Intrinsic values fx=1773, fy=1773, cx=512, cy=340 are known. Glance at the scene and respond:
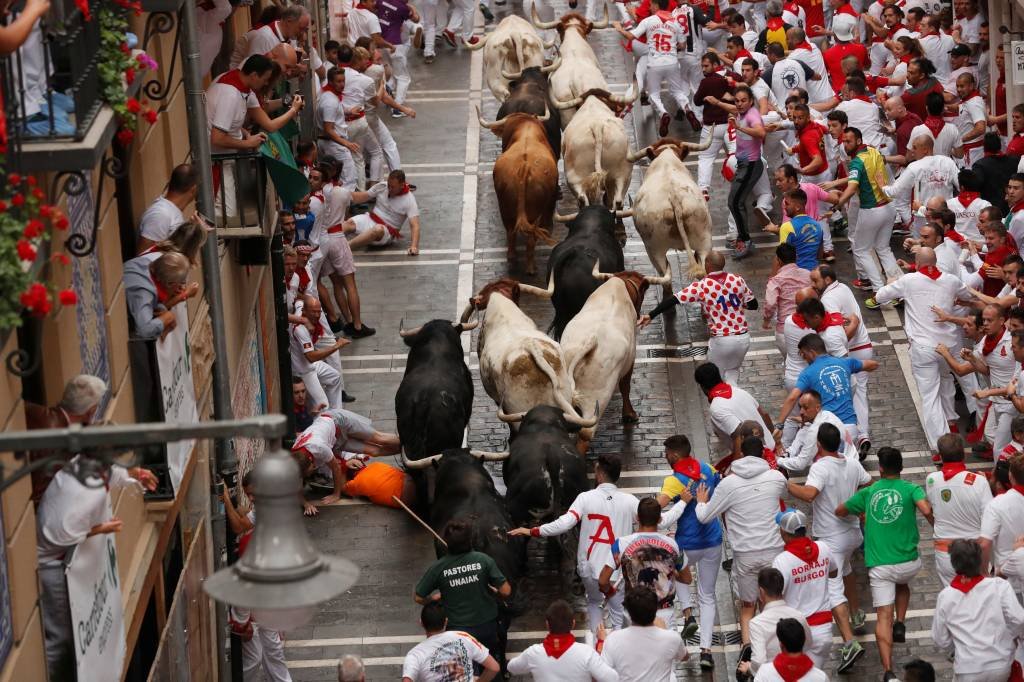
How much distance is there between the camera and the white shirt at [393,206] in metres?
22.7

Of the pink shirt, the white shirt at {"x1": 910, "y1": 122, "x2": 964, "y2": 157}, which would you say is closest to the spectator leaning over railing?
the pink shirt

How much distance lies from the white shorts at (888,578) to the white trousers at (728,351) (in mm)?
4323

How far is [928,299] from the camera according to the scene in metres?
16.8

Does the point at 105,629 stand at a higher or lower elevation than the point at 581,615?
higher

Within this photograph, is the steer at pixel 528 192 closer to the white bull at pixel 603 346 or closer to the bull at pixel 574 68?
the bull at pixel 574 68

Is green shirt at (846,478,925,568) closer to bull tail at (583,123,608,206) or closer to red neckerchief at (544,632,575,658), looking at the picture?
red neckerchief at (544,632,575,658)

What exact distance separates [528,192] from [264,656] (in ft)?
31.6

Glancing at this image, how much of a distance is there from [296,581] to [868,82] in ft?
67.0

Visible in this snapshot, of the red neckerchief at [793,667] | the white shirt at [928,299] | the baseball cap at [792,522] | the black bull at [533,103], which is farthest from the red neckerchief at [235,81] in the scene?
the black bull at [533,103]

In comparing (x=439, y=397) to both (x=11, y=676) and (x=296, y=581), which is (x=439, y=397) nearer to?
(x=11, y=676)

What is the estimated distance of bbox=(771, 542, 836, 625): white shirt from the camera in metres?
12.8

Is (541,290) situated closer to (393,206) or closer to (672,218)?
(672,218)

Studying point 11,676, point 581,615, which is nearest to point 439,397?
point 581,615

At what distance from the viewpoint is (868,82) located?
989 inches
